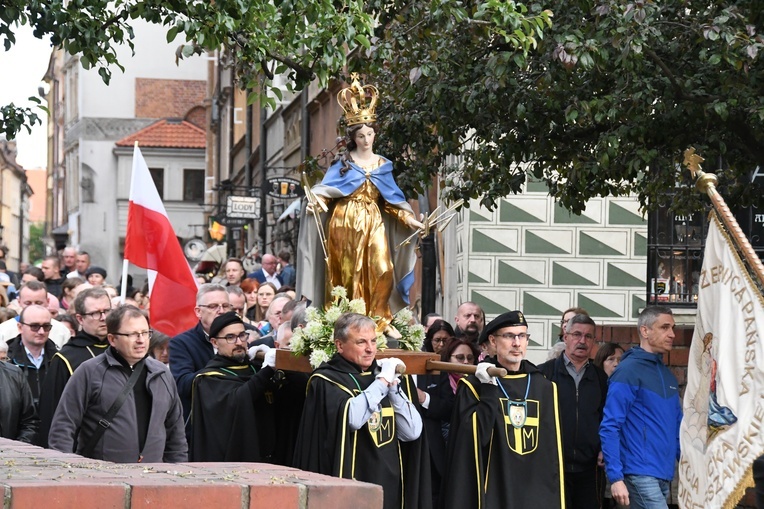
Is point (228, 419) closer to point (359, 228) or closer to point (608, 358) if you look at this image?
point (359, 228)

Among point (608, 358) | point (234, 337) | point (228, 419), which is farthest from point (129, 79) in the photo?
point (228, 419)

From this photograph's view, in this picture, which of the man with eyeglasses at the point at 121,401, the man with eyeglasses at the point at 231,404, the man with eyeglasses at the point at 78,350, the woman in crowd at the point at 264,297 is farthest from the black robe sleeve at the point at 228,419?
the woman in crowd at the point at 264,297

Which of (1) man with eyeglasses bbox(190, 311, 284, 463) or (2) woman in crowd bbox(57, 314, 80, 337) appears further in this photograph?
(2) woman in crowd bbox(57, 314, 80, 337)

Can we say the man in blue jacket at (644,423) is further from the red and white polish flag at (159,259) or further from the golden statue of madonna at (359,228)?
the red and white polish flag at (159,259)

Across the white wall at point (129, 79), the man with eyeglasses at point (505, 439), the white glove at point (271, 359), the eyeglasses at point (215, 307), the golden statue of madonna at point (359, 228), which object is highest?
the white wall at point (129, 79)

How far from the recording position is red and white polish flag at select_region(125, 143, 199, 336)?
41.1ft

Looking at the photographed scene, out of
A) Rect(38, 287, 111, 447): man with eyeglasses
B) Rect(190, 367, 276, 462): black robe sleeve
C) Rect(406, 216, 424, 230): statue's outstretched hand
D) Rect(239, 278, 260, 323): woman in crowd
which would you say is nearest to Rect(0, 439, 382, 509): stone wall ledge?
Rect(38, 287, 111, 447): man with eyeglasses

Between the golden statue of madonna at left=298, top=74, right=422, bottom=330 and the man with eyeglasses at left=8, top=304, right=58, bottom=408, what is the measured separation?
6.98ft

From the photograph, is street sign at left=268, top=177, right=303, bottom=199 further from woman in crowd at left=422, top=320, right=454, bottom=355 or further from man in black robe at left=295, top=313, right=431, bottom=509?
man in black robe at left=295, top=313, right=431, bottom=509

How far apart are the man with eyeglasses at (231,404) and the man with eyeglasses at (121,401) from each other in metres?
1.09

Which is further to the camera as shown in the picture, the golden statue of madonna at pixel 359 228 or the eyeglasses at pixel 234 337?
the eyeglasses at pixel 234 337

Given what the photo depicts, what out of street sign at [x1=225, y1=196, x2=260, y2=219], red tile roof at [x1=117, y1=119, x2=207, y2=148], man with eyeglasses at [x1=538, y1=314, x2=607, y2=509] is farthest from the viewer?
red tile roof at [x1=117, y1=119, x2=207, y2=148]

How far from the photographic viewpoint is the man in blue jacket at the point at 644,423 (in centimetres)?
949

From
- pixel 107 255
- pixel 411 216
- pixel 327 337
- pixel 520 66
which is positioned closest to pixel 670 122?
pixel 520 66
